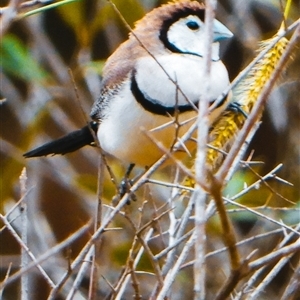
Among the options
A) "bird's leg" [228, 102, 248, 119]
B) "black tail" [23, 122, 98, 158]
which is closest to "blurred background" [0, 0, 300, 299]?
"black tail" [23, 122, 98, 158]

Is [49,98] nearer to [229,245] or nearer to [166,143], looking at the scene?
[166,143]

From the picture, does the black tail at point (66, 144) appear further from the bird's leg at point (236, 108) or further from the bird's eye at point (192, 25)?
the bird's leg at point (236, 108)

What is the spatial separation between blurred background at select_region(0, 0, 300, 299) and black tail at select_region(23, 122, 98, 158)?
3.0 inches

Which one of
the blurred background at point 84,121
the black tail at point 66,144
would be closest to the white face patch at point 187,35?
the blurred background at point 84,121

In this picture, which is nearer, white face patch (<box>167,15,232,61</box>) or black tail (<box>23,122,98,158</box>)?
white face patch (<box>167,15,232,61</box>)

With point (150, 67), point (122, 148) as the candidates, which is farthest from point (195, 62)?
point (122, 148)

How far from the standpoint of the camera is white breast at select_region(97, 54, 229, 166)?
1.37 meters

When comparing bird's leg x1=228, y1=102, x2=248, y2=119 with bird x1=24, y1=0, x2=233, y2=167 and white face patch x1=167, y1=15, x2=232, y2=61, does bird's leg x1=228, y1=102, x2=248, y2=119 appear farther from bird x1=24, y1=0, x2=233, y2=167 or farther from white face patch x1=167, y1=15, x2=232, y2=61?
white face patch x1=167, y1=15, x2=232, y2=61

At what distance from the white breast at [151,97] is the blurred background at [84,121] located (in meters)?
0.14

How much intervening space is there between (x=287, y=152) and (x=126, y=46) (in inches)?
27.3

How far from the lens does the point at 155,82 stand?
4.53ft

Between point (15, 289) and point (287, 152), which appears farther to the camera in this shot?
point (15, 289)

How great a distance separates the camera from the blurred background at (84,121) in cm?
187

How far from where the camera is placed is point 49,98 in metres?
2.21
